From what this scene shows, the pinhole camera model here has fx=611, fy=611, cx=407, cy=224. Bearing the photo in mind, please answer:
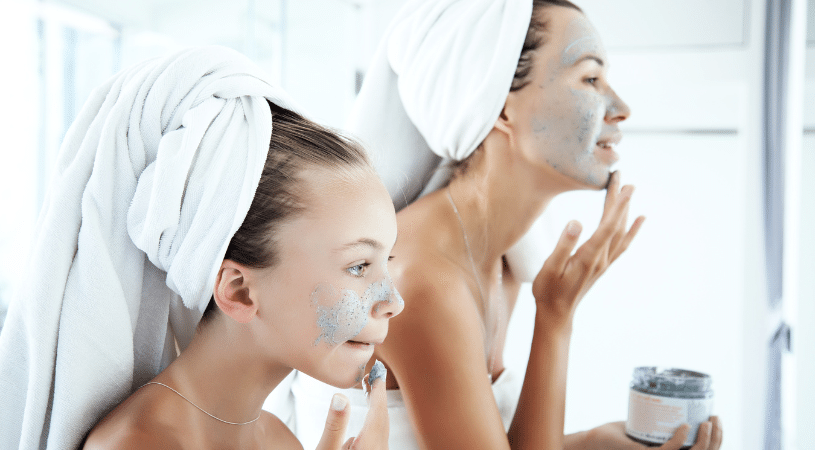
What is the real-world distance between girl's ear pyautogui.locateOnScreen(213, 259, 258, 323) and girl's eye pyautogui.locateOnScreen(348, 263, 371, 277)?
0.25ft

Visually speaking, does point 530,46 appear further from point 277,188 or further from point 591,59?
point 277,188

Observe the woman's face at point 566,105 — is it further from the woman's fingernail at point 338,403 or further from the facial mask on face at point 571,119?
the woman's fingernail at point 338,403

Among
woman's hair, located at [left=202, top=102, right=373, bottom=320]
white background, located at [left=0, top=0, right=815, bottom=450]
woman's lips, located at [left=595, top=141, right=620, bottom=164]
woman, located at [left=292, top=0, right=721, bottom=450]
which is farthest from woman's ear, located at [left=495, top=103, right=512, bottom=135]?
white background, located at [left=0, top=0, right=815, bottom=450]

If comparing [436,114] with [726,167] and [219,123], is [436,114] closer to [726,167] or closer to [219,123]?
[219,123]

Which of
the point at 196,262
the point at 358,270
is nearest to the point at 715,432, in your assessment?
the point at 358,270

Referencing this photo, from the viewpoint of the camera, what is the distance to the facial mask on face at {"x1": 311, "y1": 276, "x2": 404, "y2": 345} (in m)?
0.46

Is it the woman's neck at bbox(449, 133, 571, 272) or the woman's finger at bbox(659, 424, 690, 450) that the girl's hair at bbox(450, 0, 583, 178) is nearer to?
the woman's neck at bbox(449, 133, 571, 272)

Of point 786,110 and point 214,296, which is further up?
point 786,110

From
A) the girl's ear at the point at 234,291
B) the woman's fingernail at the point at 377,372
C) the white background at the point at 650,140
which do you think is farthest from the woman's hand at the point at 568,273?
the white background at the point at 650,140

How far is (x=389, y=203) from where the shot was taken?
1.66ft

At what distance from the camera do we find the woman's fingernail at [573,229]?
659 mm

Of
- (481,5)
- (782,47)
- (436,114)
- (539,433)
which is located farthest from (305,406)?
(782,47)

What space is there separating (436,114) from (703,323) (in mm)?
1135

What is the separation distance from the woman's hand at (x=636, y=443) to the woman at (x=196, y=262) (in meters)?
0.34
